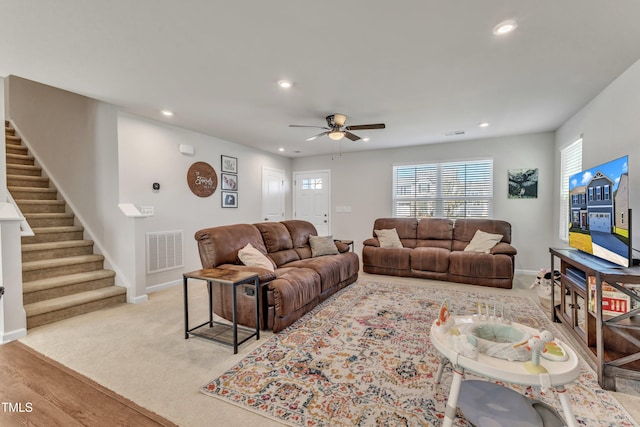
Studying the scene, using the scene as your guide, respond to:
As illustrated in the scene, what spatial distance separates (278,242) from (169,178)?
2019 mm

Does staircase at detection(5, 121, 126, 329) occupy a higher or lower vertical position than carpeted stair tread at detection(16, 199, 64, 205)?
lower

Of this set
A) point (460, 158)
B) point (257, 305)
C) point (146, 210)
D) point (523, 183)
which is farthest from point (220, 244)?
point (523, 183)

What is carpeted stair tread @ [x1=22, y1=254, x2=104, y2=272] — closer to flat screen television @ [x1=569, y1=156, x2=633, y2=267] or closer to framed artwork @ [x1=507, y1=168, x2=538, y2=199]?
flat screen television @ [x1=569, y1=156, x2=633, y2=267]

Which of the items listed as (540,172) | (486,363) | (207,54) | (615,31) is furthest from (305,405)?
(540,172)

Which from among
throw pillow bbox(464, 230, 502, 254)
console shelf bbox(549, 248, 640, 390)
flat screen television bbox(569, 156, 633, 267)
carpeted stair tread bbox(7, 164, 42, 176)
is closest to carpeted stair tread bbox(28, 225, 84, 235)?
carpeted stair tread bbox(7, 164, 42, 176)

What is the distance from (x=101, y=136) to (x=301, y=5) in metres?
3.25

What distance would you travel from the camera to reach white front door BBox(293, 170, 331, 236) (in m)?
6.80

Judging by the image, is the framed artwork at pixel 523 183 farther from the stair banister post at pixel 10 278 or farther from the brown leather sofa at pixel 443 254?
the stair banister post at pixel 10 278

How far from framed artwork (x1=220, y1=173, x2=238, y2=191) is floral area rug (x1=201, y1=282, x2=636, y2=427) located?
10.5 feet

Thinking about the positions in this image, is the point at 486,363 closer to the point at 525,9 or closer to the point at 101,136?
the point at 525,9

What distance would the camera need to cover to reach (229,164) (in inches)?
212

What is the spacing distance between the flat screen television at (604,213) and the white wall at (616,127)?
310 millimetres

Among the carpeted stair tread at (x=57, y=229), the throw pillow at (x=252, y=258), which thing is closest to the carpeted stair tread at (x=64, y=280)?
the carpeted stair tread at (x=57, y=229)

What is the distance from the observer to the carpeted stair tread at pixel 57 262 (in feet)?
10.4
